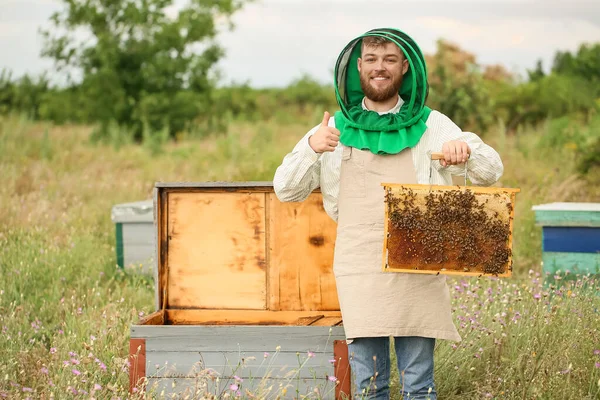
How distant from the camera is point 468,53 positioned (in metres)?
20.9

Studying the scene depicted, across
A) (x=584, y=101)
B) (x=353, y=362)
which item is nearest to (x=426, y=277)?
(x=353, y=362)

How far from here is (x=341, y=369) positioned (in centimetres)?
340

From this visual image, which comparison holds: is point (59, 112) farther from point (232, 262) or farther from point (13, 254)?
point (232, 262)

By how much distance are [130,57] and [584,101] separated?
983 cm

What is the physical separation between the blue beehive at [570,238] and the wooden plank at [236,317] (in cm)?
208

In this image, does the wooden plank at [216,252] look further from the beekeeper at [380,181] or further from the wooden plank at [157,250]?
the beekeeper at [380,181]

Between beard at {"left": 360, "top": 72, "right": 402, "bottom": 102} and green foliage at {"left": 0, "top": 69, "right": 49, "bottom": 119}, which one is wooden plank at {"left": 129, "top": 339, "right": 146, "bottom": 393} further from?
green foliage at {"left": 0, "top": 69, "right": 49, "bottom": 119}

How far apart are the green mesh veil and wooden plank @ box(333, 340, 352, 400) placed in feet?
3.20

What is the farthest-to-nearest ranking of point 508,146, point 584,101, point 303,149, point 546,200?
point 584,101, point 508,146, point 546,200, point 303,149

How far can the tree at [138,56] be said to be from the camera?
15789mm

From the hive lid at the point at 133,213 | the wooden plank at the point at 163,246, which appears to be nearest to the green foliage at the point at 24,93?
the hive lid at the point at 133,213

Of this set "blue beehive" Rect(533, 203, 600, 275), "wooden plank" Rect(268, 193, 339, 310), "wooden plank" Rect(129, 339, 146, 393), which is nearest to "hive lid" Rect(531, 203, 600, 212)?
"blue beehive" Rect(533, 203, 600, 275)

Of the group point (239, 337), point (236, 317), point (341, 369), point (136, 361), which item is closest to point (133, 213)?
point (236, 317)

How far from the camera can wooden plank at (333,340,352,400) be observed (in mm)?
3387
